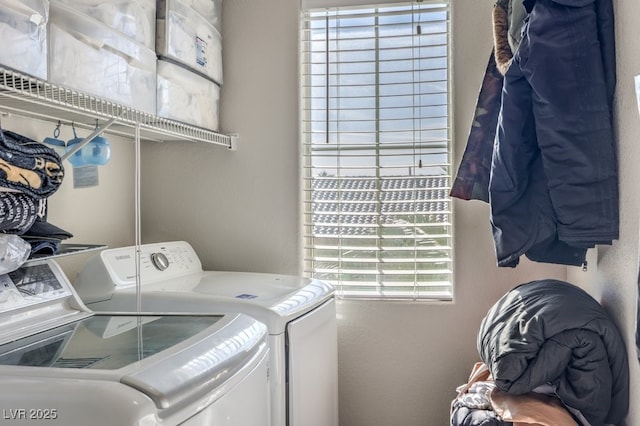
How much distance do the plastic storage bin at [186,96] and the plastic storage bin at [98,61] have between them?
0.07 meters

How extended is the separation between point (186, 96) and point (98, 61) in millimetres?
565

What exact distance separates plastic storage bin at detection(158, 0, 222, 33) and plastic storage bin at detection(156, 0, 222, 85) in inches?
1.2

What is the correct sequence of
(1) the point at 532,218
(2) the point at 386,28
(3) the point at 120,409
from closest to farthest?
1. (3) the point at 120,409
2. (1) the point at 532,218
3. (2) the point at 386,28

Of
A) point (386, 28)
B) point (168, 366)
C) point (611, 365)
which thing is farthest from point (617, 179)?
point (386, 28)

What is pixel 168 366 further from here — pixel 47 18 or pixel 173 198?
pixel 173 198

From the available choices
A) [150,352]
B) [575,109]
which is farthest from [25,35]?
[575,109]

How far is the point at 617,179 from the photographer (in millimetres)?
1306

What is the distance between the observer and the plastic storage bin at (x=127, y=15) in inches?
58.4

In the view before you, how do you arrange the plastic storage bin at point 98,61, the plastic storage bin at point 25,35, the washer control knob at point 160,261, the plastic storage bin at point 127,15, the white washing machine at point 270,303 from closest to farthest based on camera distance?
the plastic storage bin at point 25,35 → the plastic storage bin at point 98,61 → the plastic storage bin at point 127,15 → the white washing machine at point 270,303 → the washer control knob at point 160,261

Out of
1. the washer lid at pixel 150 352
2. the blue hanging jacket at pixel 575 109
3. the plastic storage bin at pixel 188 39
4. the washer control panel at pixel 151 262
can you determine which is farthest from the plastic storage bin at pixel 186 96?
the blue hanging jacket at pixel 575 109

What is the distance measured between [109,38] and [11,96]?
339 mm

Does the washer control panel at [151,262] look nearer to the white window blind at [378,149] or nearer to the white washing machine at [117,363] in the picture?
the white washing machine at [117,363]

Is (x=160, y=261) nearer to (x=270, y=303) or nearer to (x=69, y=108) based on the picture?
(x=270, y=303)

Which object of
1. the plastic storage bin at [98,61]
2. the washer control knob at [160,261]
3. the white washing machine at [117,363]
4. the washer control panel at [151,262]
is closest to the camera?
the white washing machine at [117,363]
